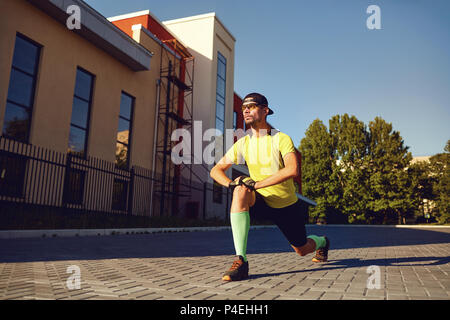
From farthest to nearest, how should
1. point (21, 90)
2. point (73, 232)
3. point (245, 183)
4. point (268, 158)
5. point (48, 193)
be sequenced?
point (21, 90) → point (48, 193) → point (73, 232) → point (268, 158) → point (245, 183)

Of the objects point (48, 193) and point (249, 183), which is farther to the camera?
point (48, 193)

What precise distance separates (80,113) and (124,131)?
2.95 metres

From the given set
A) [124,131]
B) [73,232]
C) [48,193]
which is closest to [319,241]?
[73,232]

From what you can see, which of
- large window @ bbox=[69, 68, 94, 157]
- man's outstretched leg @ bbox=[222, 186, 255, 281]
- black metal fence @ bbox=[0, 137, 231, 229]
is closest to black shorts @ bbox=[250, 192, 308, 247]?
man's outstretched leg @ bbox=[222, 186, 255, 281]

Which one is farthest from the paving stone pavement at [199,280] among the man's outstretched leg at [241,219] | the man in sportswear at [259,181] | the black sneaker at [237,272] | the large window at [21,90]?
the large window at [21,90]

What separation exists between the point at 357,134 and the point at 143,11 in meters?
31.7

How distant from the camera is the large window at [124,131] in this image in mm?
17016

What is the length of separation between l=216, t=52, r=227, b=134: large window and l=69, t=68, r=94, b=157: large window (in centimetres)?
1068

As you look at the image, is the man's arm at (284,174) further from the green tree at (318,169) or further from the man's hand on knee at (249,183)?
the green tree at (318,169)

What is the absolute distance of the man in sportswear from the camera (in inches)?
142

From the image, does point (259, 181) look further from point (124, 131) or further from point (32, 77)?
point (124, 131)

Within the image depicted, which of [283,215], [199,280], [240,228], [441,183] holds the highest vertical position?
[441,183]

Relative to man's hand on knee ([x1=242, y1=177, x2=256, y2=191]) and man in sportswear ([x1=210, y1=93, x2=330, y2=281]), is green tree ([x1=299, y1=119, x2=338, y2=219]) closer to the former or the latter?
man in sportswear ([x1=210, y1=93, x2=330, y2=281])

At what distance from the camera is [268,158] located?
12.4ft
